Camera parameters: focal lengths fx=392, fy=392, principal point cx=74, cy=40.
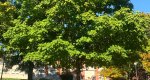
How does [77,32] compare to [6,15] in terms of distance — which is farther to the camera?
[6,15]

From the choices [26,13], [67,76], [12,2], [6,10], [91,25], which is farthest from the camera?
[67,76]

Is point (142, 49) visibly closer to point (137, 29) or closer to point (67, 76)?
point (137, 29)

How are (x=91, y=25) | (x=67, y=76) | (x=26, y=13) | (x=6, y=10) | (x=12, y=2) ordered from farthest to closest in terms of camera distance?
(x=67, y=76), (x=12, y=2), (x=6, y=10), (x=26, y=13), (x=91, y=25)

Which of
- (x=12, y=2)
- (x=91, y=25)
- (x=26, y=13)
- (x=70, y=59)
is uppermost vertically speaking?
(x=12, y=2)

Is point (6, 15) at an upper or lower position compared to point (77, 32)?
upper

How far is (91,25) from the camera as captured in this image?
27.5 m

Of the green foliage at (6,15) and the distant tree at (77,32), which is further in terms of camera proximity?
the green foliage at (6,15)

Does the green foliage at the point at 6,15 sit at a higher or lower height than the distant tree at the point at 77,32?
higher

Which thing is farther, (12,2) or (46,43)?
(12,2)

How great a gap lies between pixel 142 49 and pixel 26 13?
380 inches

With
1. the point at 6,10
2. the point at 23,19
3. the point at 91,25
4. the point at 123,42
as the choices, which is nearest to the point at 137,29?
the point at 123,42

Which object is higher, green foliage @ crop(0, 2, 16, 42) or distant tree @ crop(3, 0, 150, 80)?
green foliage @ crop(0, 2, 16, 42)

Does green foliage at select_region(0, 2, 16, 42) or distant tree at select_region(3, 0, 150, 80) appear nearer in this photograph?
distant tree at select_region(3, 0, 150, 80)

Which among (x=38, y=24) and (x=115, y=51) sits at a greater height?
(x=38, y=24)
